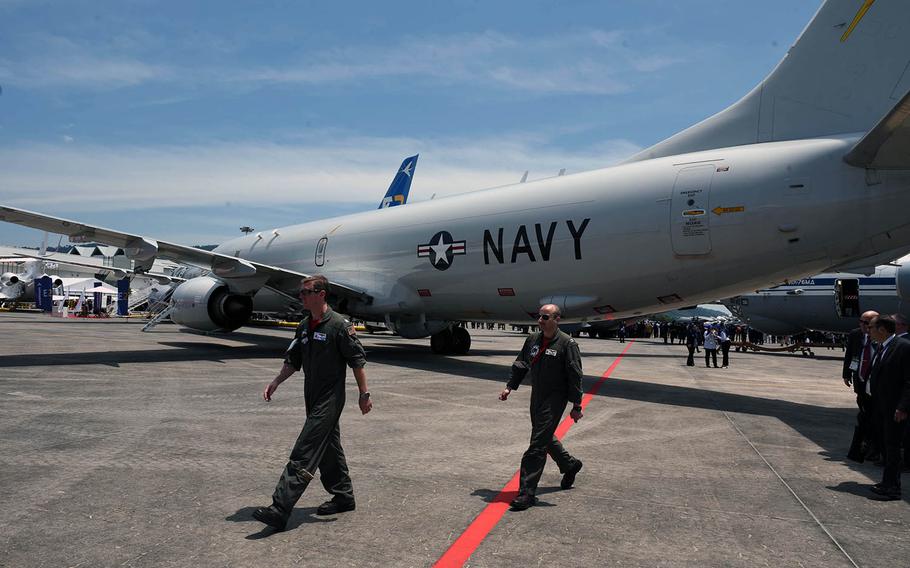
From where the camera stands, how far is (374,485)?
20.3 ft

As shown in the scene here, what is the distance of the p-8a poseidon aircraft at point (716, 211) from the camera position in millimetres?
10719

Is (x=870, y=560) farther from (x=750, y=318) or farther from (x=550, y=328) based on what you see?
(x=750, y=318)

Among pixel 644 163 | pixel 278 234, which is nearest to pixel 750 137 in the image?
pixel 644 163

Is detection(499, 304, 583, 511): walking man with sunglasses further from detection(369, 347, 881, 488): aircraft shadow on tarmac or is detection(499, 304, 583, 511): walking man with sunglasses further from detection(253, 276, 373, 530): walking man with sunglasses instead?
detection(369, 347, 881, 488): aircraft shadow on tarmac

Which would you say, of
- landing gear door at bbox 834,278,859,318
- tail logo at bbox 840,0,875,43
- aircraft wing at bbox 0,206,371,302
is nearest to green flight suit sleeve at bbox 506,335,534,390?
tail logo at bbox 840,0,875,43

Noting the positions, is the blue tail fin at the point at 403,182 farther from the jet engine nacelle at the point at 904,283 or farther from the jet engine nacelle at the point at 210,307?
the jet engine nacelle at the point at 904,283

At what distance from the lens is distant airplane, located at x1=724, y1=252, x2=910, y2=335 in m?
27.5

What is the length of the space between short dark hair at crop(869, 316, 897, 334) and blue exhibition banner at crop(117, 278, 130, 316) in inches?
1930

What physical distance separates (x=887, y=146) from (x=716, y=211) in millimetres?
2726

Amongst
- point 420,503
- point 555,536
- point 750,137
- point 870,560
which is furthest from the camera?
point 750,137

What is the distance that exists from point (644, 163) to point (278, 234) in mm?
15883

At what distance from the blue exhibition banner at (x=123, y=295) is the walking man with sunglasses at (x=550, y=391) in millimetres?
47834

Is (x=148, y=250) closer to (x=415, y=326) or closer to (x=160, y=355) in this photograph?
(x=160, y=355)

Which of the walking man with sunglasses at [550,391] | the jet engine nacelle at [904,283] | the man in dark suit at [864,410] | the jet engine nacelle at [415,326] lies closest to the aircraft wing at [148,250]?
the jet engine nacelle at [415,326]
